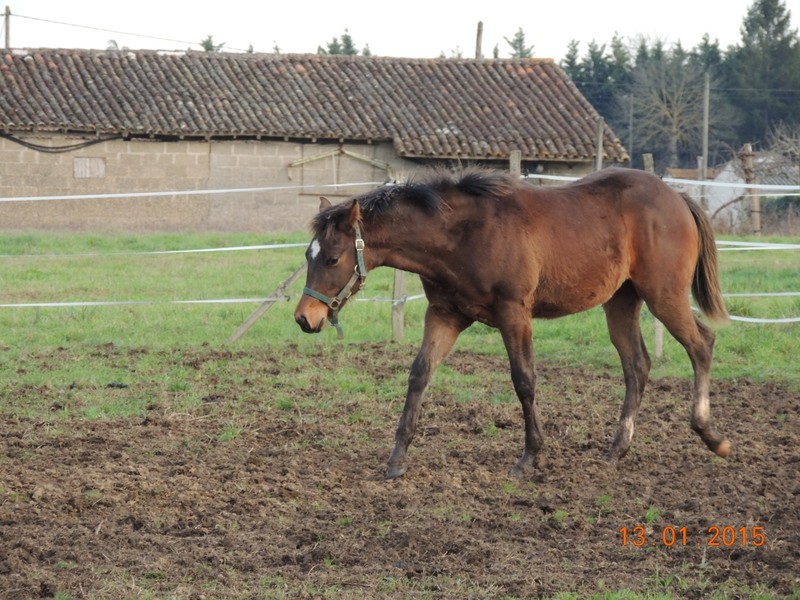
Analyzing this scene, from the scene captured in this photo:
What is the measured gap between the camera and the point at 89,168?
25656 millimetres

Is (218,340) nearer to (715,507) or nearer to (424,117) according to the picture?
(715,507)

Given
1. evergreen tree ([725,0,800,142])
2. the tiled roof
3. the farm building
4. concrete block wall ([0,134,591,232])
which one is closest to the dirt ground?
the farm building

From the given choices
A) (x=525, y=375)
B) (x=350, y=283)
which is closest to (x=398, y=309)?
(x=525, y=375)

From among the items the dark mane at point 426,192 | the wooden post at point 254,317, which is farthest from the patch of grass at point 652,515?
the wooden post at point 254,317

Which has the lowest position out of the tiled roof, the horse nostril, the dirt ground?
the dirt ground

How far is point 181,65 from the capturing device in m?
28.7

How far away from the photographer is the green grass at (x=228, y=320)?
977 centimetres

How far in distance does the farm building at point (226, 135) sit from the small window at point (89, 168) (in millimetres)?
25

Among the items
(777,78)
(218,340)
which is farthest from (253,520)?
(777,78)

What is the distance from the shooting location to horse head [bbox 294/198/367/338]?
5828mm

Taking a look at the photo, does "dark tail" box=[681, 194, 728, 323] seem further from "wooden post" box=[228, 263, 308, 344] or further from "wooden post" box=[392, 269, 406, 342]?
"wooden post" box=[228, 263, 308, 344]
